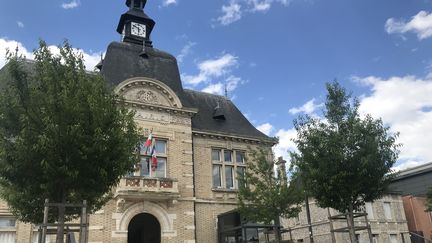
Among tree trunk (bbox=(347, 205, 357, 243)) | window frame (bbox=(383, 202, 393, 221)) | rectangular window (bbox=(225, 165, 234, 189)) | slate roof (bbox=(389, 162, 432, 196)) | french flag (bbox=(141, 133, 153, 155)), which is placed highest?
slate roof (bbox=(389, 162, 432, 196))

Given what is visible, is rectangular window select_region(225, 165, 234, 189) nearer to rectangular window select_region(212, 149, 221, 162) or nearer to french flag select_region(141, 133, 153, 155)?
rectangular window select_region(212, 149, 221, 162)

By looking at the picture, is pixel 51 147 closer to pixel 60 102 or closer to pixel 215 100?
pixel 60 102

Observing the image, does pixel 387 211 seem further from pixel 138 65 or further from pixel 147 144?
pixel 138 65

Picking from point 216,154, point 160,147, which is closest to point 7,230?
point 160,147

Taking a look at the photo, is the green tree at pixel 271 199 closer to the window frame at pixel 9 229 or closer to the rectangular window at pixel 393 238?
the window frame at pixel 9 229

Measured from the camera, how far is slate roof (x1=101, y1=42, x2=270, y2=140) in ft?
70.3

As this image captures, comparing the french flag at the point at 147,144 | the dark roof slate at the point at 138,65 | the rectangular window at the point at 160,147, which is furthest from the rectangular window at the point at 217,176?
the french flag at the point at 147,144

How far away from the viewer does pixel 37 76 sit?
34.5 feet

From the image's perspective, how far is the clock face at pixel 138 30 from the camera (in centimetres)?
2521

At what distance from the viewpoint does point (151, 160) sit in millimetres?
19344

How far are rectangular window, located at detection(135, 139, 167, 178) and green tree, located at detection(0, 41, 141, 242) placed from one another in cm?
876

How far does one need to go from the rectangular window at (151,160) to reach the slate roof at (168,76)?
216 centimetres

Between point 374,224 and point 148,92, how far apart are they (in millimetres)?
18435

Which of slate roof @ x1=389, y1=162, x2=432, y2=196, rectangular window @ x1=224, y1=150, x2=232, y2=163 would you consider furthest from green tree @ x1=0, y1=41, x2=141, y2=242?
slate roof @ x1=389, y1=162, x2=432, y2=196
